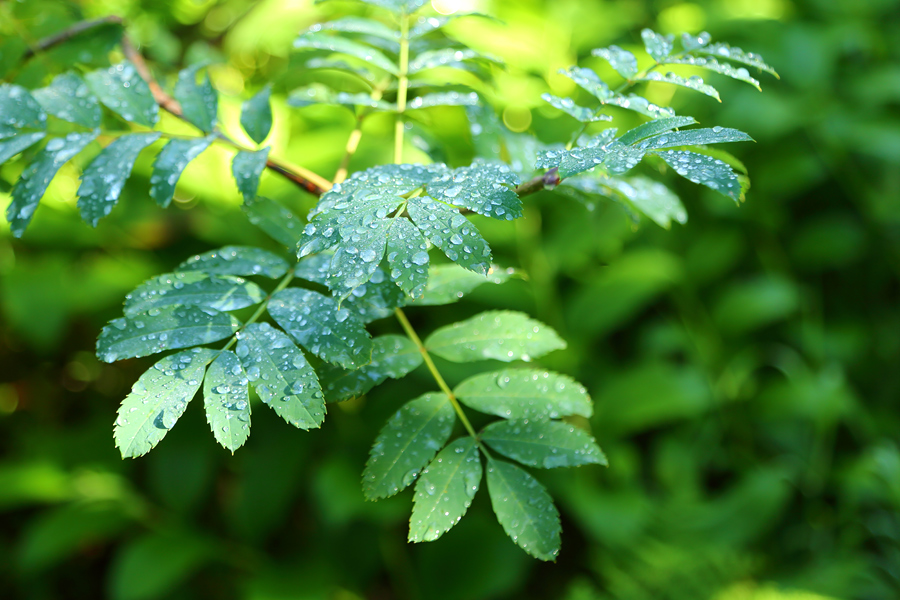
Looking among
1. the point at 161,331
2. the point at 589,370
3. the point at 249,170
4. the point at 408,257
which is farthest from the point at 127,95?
the point at 589,370

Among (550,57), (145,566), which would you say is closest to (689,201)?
(550,57)

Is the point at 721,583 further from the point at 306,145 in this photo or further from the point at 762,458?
the point at 306,145

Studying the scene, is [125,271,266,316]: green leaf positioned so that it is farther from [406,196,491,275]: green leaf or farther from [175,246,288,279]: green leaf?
[406,196,491,275]: green leaf

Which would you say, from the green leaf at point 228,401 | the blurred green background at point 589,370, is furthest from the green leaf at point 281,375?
the blurred green background at point 589,370

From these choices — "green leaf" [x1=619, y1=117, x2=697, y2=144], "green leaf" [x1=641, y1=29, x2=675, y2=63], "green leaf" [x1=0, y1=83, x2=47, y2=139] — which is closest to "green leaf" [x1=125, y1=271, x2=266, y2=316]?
"green leaf" [x1=0, y1=83, x2=47, y2=139]

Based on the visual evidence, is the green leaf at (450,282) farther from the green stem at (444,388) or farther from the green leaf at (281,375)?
the green leaf at (281,375)
